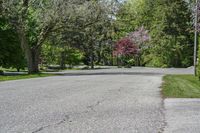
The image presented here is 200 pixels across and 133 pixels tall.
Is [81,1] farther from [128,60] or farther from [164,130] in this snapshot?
[128,60]

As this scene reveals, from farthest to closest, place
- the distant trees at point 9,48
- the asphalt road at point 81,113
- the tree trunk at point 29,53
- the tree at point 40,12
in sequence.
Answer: the distant trees at point 9,48 → the tree trunk at point 29,53 → the tree at point 40,12 → the asphalt road at point 81,113

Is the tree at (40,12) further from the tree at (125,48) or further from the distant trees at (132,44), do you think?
the distant trees at (132,44)

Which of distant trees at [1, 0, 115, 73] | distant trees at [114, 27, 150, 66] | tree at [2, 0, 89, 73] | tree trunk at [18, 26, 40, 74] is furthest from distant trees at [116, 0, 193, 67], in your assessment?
tree at [2, 0, 89, 73]

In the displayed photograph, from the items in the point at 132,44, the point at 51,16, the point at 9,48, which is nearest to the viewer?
the point at 51,16

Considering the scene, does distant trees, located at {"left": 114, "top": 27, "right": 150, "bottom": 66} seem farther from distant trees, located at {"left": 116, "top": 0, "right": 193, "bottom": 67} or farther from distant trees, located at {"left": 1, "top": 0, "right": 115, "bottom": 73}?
distant trees, located at {"left": 1, "top": 0, "right": 115, "bottom": 73}

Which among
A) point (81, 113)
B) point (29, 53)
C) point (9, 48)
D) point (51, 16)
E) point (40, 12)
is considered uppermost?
point (40, 12)

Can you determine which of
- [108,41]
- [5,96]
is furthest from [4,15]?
[108,41]

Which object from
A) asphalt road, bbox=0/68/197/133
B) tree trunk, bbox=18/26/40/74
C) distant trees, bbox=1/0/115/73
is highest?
distant trees, bbox=1/0/115/73

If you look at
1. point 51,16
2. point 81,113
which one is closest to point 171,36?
point 51,16

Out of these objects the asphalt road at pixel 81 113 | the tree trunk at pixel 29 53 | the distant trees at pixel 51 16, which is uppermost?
the distant trees at pixel 51 16

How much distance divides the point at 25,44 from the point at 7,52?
3.79 m

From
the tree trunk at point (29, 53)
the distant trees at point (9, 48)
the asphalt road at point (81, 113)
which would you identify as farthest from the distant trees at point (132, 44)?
the asphalt road at point (81, 113)

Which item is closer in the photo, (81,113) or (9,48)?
(81,113)

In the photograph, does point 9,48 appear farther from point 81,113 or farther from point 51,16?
point 81,113
